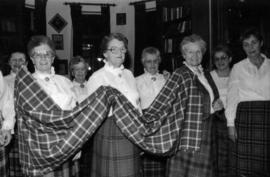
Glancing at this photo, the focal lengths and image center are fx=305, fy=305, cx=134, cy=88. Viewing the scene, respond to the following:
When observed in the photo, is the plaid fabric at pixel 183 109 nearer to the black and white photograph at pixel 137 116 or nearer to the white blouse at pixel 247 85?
the black and white photograph at pixel 137 116

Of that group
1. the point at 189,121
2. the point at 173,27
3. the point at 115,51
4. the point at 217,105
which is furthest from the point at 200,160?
the point at 173,27

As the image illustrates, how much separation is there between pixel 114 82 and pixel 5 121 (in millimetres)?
855

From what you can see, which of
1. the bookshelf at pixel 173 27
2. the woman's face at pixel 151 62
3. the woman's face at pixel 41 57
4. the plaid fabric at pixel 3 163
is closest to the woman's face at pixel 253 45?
the woman's face at pixel 151 62

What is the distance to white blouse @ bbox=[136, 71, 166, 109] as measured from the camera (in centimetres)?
331

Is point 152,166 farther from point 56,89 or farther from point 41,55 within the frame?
point 41,55

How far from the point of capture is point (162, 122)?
6.98 ft

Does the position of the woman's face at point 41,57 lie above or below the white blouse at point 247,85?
above

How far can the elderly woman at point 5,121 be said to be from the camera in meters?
2.21

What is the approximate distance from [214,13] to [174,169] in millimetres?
2867

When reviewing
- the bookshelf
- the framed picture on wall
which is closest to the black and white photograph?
the bookshelf

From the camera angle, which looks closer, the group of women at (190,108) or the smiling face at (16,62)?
the group of women at (190,108)

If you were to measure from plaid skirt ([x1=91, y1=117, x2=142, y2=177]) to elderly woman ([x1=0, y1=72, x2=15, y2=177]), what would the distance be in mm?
678

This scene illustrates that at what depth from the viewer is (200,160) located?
2.23 m

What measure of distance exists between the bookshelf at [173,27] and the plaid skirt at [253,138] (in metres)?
2.81
